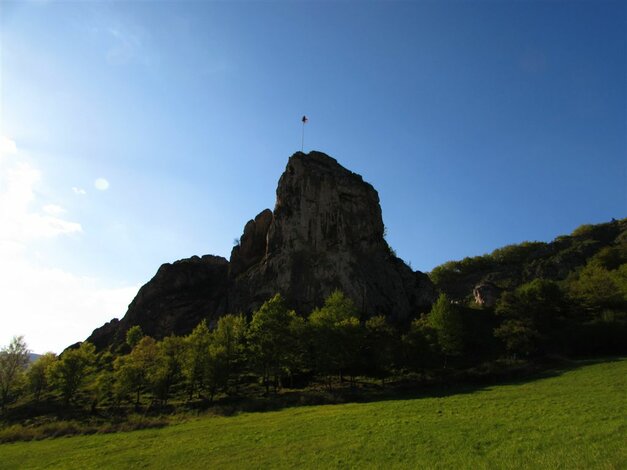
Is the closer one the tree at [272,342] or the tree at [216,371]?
the tree at [216,371]

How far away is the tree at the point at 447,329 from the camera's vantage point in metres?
59.3

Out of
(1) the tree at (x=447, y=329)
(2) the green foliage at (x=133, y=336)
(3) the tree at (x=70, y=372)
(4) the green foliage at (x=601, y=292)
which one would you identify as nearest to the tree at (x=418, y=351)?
(1) the tree at (x=447, y=329)

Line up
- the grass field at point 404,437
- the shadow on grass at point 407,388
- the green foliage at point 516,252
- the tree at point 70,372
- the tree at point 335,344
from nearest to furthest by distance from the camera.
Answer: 1. the grass field at point 404,437
2. the shadow on grass at point 407,388
3. the tree at point 335,344
4. the tree at point 70,372
5. the green foliage at point 516,252

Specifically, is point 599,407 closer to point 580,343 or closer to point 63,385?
point 580,343

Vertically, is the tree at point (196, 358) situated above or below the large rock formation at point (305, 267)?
below

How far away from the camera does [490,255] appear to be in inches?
6526

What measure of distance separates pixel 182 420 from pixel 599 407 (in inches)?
1454

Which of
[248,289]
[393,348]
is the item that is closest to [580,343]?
[393,348]

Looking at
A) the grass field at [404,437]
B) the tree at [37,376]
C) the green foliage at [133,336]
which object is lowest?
the grass field at [404,437]

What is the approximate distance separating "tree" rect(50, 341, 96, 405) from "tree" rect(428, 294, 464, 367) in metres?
54.0

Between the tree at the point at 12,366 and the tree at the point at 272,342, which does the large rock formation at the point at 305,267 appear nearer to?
the tree at the point at 272,342

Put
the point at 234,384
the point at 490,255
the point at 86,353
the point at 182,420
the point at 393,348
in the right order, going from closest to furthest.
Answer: the point at 182,420, the point at 393,348, the point at 234,384, the point at 86,353, the point at 490,255

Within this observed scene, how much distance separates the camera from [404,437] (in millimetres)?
27266

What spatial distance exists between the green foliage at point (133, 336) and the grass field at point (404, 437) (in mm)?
56546
